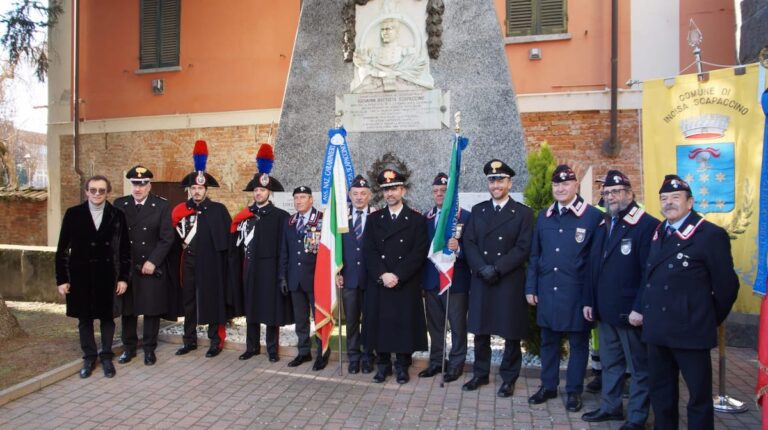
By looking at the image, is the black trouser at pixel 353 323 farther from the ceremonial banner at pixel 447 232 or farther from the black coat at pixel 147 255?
the black coat at pixel 147 255

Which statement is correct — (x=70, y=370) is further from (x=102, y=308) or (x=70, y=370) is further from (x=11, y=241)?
(x=11, y=241)

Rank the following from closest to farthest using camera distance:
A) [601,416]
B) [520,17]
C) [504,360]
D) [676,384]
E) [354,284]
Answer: [676,384], [601,416], [504,360], [354,284], [520,17]

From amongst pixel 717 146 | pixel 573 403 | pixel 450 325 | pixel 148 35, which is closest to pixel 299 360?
pixel 450 325

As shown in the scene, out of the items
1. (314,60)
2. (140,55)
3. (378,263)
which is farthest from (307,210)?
(140,55)

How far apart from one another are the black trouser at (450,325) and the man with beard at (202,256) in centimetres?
231

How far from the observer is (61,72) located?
1514cm

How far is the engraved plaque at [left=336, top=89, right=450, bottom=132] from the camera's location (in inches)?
274

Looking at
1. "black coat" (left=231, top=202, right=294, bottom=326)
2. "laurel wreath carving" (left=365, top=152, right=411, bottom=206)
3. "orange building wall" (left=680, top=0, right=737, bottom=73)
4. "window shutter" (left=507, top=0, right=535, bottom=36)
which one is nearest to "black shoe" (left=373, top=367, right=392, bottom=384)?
"black coat" (left=231, top=202, right=294, bottom=326)

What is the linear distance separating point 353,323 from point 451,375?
108 centimetres

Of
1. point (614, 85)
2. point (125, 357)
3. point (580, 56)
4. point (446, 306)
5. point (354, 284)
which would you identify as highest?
point (580, 56)

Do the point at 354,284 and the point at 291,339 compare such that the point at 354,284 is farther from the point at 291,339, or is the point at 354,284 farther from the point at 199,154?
the point at 199,154

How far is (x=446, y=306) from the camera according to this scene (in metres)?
5.63

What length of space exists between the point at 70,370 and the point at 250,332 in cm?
177

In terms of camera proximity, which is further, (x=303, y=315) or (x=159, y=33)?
(x=159, y=33)
